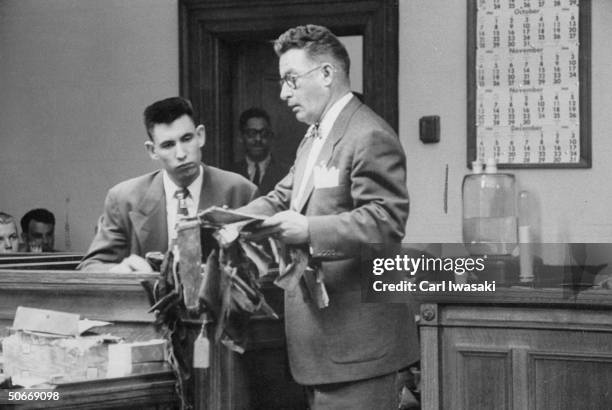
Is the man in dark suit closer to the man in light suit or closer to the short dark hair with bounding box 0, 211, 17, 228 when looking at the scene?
the short dark hair with bounding box 0, 211, 17, 228

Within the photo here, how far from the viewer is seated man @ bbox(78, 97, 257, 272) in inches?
102

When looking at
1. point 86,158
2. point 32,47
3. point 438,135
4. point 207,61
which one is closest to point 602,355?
point 438,135

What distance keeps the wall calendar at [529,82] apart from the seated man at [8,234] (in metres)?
1.85

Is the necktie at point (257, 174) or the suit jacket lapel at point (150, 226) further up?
the necktie at point (257, 174)

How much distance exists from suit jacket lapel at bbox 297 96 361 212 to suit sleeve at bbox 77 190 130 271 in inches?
31.2

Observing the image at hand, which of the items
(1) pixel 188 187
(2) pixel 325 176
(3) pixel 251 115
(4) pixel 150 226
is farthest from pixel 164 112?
(3) pixel 251 115

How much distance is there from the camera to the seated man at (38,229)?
4004 millimetres

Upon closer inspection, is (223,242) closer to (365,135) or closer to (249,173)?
(365,135)

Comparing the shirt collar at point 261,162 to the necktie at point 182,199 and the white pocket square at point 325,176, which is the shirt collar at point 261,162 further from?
the white pocket square at point 325,176

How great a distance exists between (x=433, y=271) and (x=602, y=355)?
0.41 m

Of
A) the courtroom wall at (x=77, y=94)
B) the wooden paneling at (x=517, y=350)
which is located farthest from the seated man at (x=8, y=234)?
the wooden paneling at (x=517, y=350)

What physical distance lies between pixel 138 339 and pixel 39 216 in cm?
Result: 201

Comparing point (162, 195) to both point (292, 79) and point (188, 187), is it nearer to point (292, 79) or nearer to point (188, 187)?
point (188, 187)

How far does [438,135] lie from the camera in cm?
369
